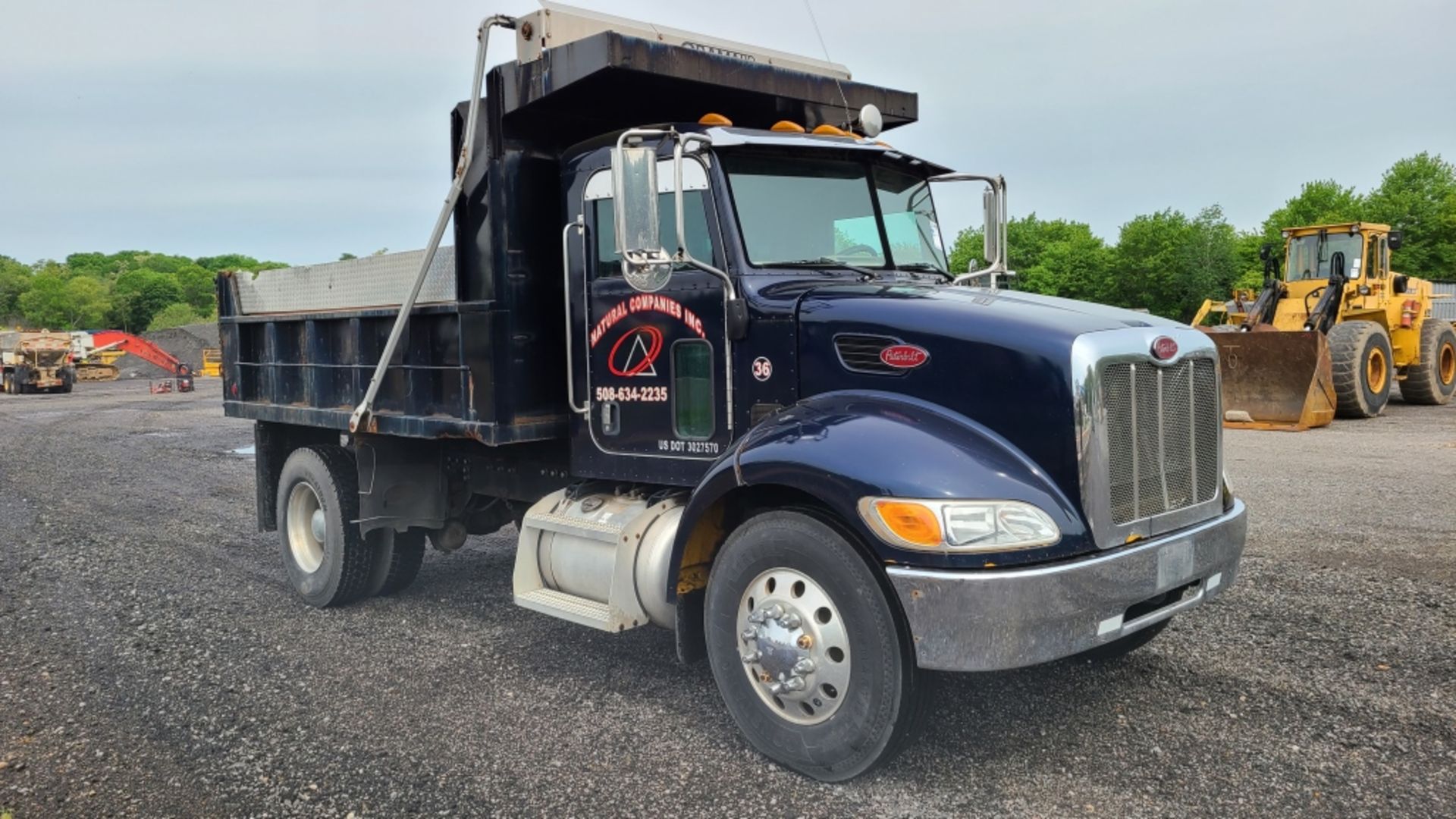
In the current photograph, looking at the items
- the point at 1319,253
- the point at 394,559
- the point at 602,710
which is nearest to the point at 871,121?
the point at 602,710

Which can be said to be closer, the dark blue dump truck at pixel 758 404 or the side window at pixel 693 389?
the dark blue dump truck at pixel 758 404

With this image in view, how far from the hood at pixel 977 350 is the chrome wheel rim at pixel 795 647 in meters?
0.80

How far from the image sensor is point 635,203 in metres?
4.12

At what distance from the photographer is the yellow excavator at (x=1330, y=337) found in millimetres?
14547

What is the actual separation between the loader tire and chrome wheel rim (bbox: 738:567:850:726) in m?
14.4

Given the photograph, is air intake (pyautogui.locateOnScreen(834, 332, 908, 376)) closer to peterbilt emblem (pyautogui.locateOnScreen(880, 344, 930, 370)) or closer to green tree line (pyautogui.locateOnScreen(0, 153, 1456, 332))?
peterbilt emblem (pyautogui.locateOnScreen(880, 344, 930, 370))

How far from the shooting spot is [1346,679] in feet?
15.1

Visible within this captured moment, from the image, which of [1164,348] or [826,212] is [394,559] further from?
[1164,348]

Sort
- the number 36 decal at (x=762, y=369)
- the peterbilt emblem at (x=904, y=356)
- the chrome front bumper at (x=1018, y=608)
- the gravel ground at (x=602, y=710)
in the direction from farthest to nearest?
the number 36 decal at (x=762, y=369)
the peterbilt emblem at (x=904, y=356)
the gravel ground at (x=602, y=710)
the chrome front bumper at (x=1018, y=608)

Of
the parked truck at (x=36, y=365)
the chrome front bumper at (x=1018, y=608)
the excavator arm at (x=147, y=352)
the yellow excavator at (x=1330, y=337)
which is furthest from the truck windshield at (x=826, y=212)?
the parked truck at (x=36, y=365)

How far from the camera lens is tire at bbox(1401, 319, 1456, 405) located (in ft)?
59.6

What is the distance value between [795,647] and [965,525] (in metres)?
0.81

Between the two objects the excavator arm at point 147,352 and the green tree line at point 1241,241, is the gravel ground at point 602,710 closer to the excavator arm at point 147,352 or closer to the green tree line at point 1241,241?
the excavator arm at point 147,352

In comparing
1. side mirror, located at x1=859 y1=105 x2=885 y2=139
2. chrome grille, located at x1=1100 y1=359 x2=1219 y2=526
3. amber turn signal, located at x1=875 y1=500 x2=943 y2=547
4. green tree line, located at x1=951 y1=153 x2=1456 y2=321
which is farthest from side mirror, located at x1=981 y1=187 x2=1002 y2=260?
green tree line, located at x1=951 y1=153 x2=1456 y2=321
